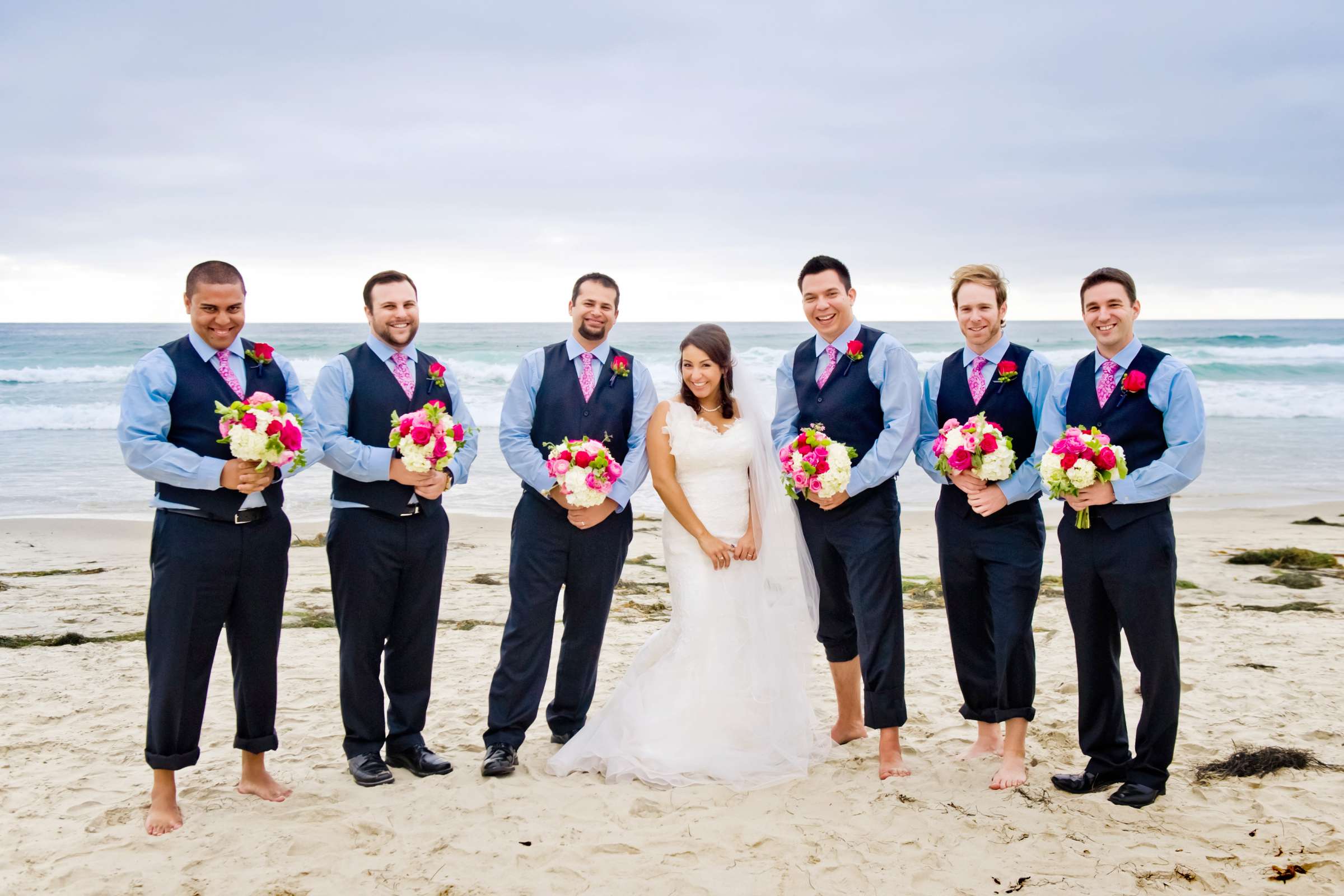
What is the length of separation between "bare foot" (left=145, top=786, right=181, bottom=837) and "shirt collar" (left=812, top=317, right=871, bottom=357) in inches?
152

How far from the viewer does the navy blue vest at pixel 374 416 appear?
15.9 feet

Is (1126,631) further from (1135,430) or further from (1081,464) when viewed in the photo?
(1135,430)

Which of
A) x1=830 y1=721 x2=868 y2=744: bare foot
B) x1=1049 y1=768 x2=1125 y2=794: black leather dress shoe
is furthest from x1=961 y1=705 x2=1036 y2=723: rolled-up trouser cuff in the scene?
x1=830 y1=721 x2=868 y2=744: bare foot

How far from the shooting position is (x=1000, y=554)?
4.89 meters

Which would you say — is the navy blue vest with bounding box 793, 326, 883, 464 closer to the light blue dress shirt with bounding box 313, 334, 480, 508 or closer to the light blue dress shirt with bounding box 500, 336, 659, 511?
the light blue dress shirt with bounding box 500, 336, 659, 511

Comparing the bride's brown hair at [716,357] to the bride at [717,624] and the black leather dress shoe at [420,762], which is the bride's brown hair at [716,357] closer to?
the bride at [717,624]

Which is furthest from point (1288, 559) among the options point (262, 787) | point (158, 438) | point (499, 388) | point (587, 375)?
point (499, 388)

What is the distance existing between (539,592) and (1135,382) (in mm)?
3160

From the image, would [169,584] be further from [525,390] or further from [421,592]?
[525,390]

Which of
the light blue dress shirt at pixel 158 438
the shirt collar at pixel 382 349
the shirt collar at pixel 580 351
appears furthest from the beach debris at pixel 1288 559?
the light blue dress shirt at pixel 158 438

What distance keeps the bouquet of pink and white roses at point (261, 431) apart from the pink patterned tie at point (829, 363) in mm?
2694

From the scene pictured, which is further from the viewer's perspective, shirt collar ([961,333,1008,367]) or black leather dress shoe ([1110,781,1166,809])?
shirt collar ([961,333,1008,367])

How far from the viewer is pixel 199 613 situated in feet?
14.2

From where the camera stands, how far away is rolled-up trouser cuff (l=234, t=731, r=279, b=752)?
4672 mm
